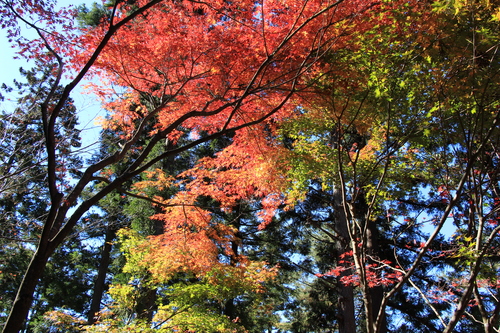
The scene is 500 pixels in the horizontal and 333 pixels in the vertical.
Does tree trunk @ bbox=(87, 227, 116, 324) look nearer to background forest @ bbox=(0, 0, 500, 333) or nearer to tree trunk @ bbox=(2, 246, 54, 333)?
background forest @ bbox=(0, 0, 500, 333)

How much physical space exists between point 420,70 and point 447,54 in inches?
12.9

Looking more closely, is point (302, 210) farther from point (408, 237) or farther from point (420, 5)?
point (420, 5)

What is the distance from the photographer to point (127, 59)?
5.12 meters

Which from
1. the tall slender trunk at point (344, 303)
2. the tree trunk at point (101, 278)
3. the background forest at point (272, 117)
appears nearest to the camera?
the background forest at point (272, 117)

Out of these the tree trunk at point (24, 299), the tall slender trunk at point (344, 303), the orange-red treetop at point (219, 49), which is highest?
the orange-red treetop at point (219, 49)

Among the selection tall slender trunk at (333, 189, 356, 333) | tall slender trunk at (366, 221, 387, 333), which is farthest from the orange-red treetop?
tall slender trunk at (366, 221, 387, 333)

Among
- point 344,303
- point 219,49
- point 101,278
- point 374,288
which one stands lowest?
point 344,303

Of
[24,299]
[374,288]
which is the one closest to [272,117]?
[24,299]

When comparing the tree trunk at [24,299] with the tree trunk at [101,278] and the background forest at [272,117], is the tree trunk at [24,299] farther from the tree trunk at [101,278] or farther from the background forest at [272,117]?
the tree trunk at [101,278]

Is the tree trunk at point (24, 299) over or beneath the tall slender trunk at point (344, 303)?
beneath

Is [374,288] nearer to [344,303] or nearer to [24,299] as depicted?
[344,303]

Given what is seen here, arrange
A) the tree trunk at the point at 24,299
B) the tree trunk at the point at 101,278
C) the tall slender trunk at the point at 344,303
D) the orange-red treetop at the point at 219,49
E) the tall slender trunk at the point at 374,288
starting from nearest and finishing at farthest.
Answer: the tree trunk at the point at 24,299
the orange-red treetop at the point at 219,49
the tall slender trunk at the point at 344,303
the tall slender trunk at the point at 374,288
the tree trunk at the point at 101,278

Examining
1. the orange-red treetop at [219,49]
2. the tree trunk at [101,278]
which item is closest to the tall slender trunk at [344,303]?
the orange-red treetop at [219,49]

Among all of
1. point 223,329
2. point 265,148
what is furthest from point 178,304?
point 265,148
